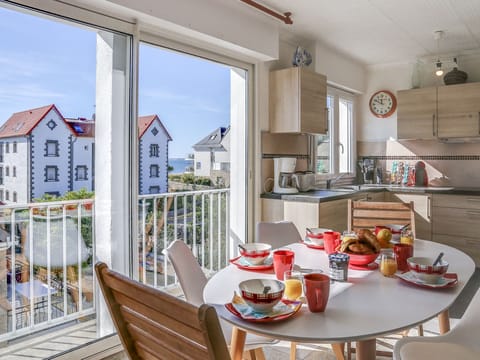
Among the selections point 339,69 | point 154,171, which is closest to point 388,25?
point 339,69

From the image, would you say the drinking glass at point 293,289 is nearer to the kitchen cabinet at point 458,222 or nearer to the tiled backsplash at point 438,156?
the kitchen cabinet at point 458,222

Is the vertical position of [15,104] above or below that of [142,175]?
above

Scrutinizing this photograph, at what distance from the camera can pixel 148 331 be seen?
1.04 metres

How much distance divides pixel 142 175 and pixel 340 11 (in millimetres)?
2197

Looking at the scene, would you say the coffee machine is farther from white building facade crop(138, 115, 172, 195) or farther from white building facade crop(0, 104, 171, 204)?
white building facade crop(0, 104, 171, 204)

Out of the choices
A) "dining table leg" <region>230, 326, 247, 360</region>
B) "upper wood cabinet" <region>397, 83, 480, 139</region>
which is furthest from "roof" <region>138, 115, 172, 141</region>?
"upper wood cabinet" <region>397, 83, 480, 139</region>

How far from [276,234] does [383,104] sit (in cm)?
350

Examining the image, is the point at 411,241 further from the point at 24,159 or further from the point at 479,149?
the point at 479,149

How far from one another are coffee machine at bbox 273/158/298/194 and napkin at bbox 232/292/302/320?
2476 millimetres

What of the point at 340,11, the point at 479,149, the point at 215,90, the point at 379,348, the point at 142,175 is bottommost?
the point at 379,348

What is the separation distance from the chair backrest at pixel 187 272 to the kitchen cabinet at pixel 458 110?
3.78 metres

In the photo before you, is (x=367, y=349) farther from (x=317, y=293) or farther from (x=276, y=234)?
(x=276, y=234)

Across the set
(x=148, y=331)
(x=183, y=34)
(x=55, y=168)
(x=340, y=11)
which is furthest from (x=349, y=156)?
(x=148, y=331)

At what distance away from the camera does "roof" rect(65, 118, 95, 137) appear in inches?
94.0
